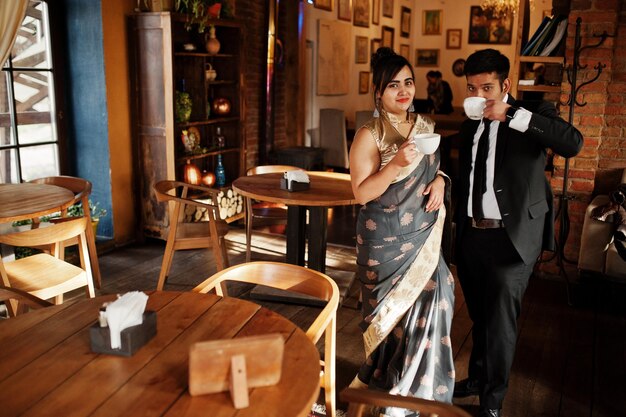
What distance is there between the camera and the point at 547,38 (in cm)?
446

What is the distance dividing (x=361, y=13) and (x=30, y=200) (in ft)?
24.1

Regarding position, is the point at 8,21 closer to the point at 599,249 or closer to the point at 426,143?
the point at 426,143

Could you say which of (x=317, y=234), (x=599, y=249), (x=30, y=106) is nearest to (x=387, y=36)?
(x=30, y=106)

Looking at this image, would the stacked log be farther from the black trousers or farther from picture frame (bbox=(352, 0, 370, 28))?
picture frame (bbox=(352, 0, 370, 28))

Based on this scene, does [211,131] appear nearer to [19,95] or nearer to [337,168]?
[19,95]

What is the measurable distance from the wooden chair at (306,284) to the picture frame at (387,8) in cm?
936

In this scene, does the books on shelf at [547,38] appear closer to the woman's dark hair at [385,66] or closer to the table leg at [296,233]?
the table leg at [296,233]

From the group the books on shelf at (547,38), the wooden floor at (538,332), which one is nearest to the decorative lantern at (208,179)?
the wooden floor at (538,332)

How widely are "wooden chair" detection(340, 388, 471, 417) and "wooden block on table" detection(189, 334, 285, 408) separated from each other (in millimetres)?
215

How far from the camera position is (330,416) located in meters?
2.13

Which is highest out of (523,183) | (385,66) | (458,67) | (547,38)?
(458,67)

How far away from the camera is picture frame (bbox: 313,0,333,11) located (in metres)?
7.95

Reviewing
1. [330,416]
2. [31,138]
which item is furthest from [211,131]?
[330,416]

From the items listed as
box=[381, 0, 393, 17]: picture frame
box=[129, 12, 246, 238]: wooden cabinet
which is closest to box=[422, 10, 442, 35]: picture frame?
box=[381, 0, 393, 17]: picture frame
